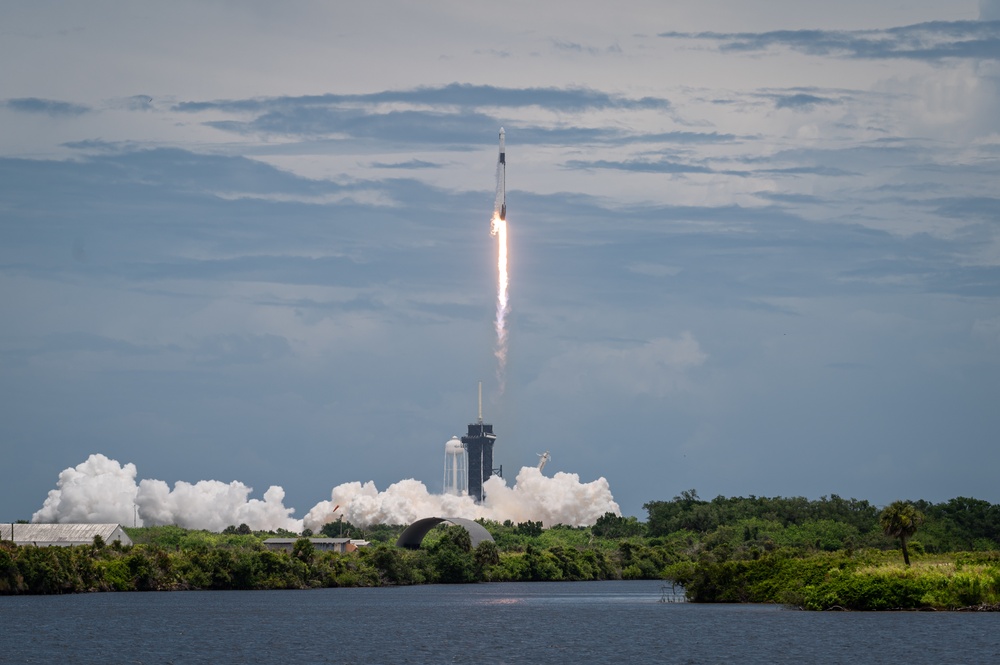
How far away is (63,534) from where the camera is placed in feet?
550

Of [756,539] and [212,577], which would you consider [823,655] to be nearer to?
[212,577]

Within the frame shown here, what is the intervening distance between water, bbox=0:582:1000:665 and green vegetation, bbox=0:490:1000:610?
79.6 inches

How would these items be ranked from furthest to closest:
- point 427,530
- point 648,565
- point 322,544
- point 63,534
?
point 427,530
point 648,565
point 322,544
point 63,534

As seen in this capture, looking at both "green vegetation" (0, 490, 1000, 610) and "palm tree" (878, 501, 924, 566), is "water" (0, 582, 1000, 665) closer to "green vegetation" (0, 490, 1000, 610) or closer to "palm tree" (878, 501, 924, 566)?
"green vegetation" (0, 490, 1000, 610)

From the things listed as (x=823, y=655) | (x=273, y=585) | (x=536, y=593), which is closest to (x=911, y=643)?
(x=823, y=655)

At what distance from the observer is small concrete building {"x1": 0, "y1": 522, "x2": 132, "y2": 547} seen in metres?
164

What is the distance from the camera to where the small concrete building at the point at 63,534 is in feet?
538

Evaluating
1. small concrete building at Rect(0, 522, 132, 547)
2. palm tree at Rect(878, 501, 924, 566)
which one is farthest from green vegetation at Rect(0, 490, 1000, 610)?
small concrete building at Rect(0, 522, 132, 547)

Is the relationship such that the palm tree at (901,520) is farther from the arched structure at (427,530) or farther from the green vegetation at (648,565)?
the arched structure at (427,530)

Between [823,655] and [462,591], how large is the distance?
77.2 m

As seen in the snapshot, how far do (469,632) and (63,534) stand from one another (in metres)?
88.8

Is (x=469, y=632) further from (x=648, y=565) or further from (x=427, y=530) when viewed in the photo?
(x=427, y=530)

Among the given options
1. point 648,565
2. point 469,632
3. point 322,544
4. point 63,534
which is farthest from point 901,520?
point 63,534

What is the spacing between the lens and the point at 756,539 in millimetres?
197500
